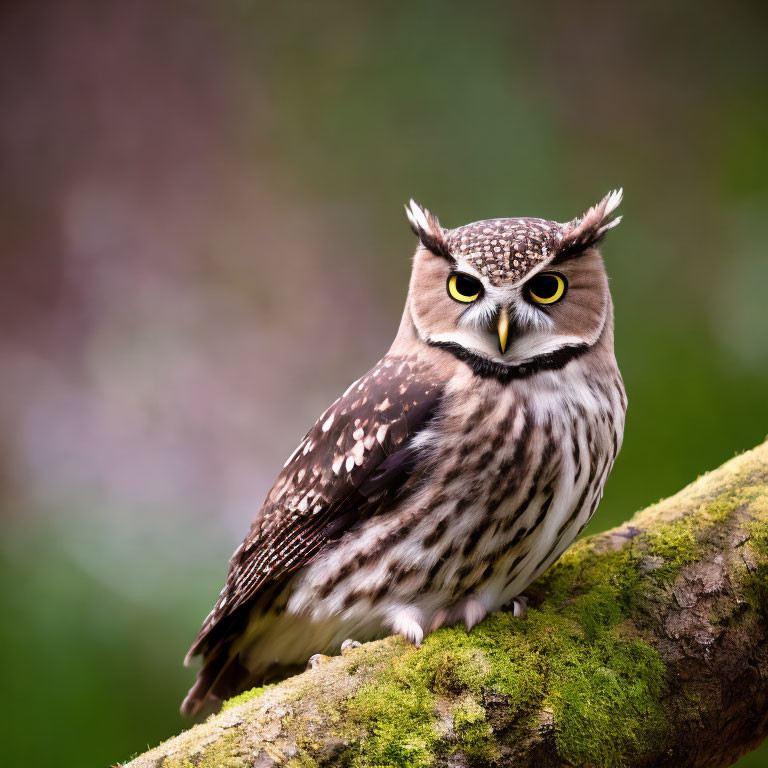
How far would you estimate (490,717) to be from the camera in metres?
1.37

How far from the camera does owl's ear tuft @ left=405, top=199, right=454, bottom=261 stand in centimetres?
171

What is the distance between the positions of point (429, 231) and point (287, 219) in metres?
2.19

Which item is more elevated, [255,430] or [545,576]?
[255,430]

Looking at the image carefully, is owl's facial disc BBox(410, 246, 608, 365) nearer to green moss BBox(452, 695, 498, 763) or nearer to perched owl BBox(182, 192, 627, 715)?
perched owl BBox(182, 192, 627, 715)

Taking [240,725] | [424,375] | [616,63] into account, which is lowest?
[240,725]

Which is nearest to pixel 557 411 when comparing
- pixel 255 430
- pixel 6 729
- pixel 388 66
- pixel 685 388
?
pixel 685 388

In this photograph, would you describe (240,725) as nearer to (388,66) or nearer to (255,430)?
(255,430)

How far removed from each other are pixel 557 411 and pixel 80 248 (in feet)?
9.19

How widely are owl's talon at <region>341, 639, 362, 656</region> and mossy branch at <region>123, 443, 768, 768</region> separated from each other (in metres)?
0.03

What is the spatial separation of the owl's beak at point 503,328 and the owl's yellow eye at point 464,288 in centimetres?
8

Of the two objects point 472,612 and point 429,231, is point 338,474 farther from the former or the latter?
point 429,231

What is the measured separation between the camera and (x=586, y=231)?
167cm

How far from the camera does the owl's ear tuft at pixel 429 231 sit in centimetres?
171

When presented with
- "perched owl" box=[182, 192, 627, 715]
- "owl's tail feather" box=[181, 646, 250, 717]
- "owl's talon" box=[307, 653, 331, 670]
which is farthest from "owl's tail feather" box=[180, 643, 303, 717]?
"owl's talon" box=[307, 653, 331, 670]
